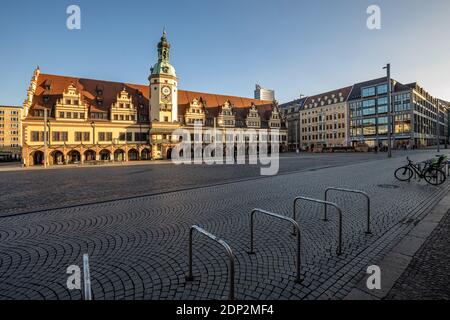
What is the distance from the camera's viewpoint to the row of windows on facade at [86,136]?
40.2 m

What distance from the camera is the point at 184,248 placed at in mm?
4828

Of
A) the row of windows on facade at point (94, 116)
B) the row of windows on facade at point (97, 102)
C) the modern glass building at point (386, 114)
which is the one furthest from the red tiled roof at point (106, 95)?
the modern glass building at point (386, 114)

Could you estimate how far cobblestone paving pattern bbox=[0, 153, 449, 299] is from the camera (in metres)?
3.46

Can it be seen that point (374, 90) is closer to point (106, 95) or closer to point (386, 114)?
point (386, 114)

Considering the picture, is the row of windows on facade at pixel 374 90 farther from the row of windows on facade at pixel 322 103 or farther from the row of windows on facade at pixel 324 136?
the row of windows on facade at pixel 324 136

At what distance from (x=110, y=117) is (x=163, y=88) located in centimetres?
1259

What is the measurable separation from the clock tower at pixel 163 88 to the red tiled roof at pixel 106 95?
318 cm

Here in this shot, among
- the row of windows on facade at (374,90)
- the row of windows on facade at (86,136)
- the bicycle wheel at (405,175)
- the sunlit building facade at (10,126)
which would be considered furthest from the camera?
the sunlit building facade at (10,126)

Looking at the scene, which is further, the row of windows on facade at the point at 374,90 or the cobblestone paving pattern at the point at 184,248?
the row of windows on facade at the point at 374,90

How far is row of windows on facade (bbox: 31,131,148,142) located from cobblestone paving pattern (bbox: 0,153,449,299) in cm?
4124

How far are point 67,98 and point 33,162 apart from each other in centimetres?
1252

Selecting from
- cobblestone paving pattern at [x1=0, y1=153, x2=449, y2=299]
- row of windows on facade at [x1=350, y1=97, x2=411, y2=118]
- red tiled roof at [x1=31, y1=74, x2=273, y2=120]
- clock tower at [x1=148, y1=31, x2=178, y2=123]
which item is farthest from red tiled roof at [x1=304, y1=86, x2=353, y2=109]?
cobblestone paving pattern at [x1=0, y1=153, x2=449, y2=299]
